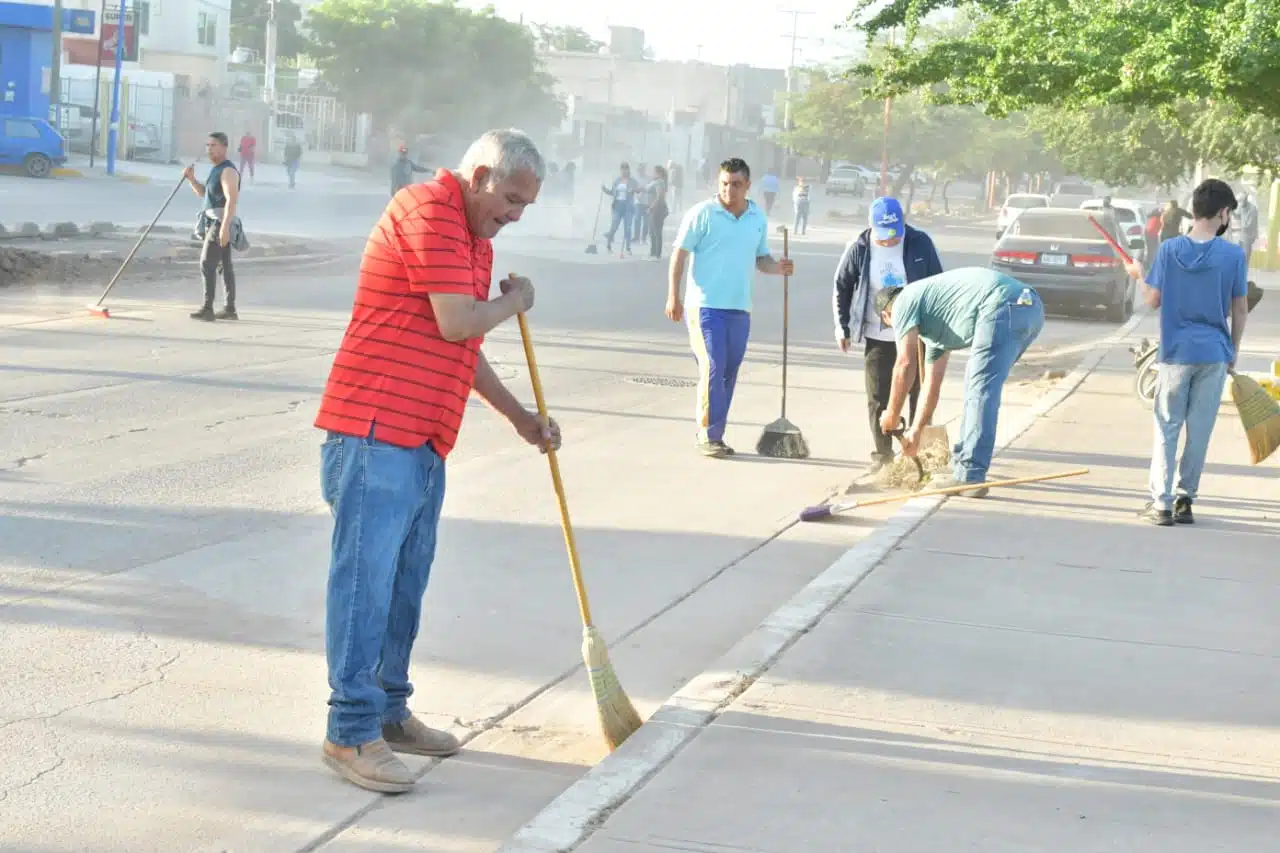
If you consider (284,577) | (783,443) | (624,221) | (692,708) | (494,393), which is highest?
(624,221)

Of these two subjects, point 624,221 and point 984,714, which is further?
point 624,221

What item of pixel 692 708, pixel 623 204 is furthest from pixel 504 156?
pixel 623 204

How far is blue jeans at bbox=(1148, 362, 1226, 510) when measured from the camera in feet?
29.2

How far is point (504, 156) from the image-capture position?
15.7 feet

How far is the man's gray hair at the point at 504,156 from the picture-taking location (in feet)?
15.7

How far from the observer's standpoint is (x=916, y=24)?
1547cm

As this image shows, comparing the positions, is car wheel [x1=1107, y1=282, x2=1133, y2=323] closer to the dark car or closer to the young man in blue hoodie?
the dark car

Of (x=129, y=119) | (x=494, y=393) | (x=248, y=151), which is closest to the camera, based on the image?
(x=494, y=393)

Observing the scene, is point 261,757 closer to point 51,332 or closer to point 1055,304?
point 51,332

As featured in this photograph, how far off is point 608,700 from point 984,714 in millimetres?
1227

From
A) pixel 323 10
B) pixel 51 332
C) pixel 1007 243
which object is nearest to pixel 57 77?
pixel 323 10

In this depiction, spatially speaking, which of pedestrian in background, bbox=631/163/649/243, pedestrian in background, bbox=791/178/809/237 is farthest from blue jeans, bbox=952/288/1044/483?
pedestrian in background, bbox=791/178/809/237

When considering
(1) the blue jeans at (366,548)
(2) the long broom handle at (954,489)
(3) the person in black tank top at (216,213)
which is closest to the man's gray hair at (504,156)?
(1) the blue jeans at (366,548)

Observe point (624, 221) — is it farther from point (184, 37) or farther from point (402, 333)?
point (184, 37)
